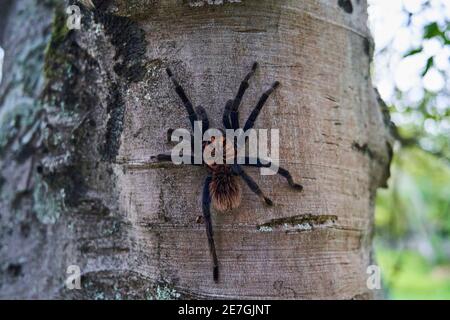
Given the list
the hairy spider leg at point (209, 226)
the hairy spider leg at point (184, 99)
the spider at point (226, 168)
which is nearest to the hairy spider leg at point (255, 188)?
the spider at point (226, 168)

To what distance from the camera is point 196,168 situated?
6.70ft

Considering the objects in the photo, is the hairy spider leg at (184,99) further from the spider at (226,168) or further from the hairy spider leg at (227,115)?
the hairy spider leg at (227,115)

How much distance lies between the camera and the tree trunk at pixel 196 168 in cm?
200

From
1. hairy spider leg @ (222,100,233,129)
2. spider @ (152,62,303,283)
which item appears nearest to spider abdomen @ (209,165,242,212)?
spider @ (152,62,303,283)

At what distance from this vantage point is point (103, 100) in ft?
7.45

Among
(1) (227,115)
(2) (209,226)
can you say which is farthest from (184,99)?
(2) (209,226)

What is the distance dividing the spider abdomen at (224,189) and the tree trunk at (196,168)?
0.04 m

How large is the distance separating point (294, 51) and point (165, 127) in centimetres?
63

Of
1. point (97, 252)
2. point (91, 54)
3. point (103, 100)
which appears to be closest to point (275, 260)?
point (97, 252)

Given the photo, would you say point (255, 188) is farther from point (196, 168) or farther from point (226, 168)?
point (196, 168)

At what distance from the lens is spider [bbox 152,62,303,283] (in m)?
1.95

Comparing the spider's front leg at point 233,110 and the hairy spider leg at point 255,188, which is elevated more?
the spider's front leg at point 233,110
